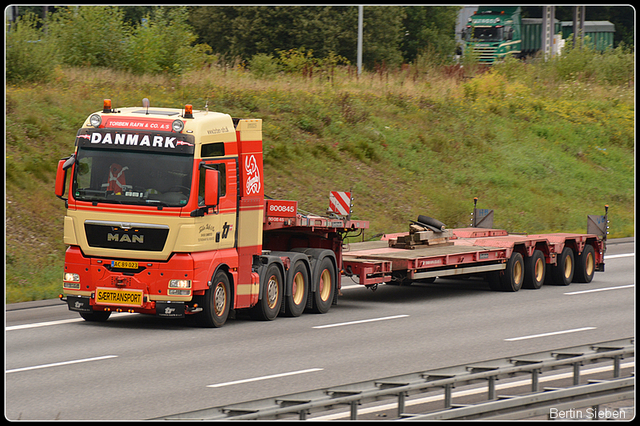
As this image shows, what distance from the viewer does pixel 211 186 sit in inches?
556

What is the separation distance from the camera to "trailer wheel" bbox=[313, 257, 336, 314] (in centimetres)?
1686

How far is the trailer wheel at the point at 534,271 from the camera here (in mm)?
20484

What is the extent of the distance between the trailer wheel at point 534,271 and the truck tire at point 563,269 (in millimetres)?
506

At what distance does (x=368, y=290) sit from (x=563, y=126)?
24766 mm

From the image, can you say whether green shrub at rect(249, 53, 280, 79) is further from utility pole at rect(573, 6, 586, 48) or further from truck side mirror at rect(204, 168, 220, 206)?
utility pole at rect(573, 6, 586, 48)

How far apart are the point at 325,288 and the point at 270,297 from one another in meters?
1.51

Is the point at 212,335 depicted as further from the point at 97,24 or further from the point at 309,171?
the point at 97,24

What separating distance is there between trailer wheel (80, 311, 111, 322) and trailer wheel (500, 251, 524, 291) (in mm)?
8674

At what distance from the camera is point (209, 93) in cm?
3322

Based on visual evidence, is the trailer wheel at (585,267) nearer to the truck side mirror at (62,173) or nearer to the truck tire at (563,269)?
the truck tire at (563,269)

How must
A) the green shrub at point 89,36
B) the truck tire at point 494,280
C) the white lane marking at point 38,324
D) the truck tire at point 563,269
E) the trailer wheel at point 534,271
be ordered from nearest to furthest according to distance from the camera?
the white lane marking at point 38,324 → the truck tire at point 494,280 → the trailer wheel at point 534,271 → the truck tire at point 563,269 → the green shrub at point 89,36

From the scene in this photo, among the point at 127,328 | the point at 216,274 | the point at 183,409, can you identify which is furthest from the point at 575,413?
the point at 127,328
